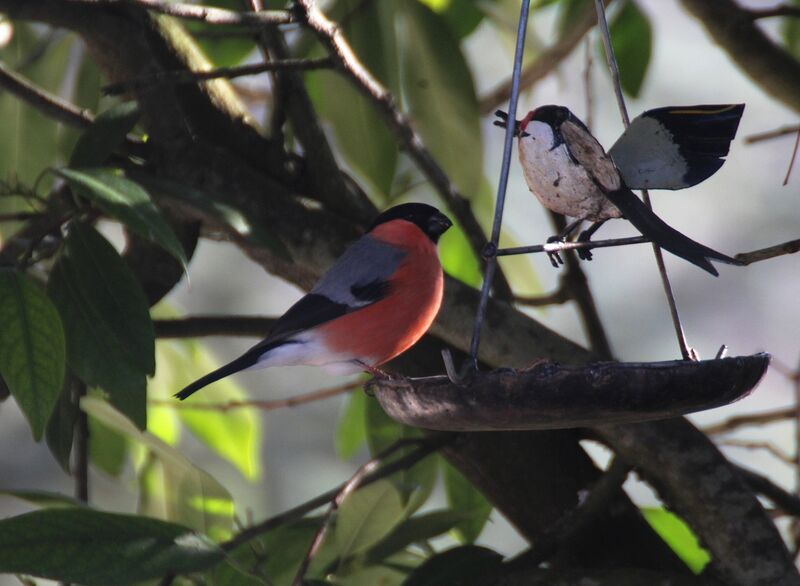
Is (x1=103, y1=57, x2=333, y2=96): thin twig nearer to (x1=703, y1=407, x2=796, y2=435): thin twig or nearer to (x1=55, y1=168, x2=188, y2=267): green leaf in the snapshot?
(x1=55, y1=168, x2=188, y2=267): green leaf

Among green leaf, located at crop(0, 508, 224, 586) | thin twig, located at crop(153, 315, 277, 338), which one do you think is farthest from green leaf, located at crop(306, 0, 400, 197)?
green leaf, located at crop(0, 508, 224, 586)

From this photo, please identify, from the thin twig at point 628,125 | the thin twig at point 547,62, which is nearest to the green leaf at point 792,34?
the thin twig at point 547,62

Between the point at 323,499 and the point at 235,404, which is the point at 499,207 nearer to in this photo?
the point at 323,499

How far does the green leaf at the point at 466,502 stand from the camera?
1802 millimetres

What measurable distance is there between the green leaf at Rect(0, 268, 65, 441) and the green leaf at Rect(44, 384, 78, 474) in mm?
A: 228

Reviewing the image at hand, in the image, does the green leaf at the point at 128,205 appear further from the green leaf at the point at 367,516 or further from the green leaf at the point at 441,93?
the green leaf at the point at 441,93

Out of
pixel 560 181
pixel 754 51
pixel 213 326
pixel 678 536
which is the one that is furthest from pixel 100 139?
pixel 754 51

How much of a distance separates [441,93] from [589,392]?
1.20m

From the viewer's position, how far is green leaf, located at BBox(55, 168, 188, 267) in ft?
3.76

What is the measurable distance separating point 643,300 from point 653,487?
2418 millimetres

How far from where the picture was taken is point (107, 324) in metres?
1.28

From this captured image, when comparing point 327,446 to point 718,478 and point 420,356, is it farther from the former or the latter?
A: point 718,478

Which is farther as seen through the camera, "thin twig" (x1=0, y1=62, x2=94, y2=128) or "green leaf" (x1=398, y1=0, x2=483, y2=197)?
"green leaf" (x1=398, y1=0, x2=483, y2=197)

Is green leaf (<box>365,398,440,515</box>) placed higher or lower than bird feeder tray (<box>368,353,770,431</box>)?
higher
